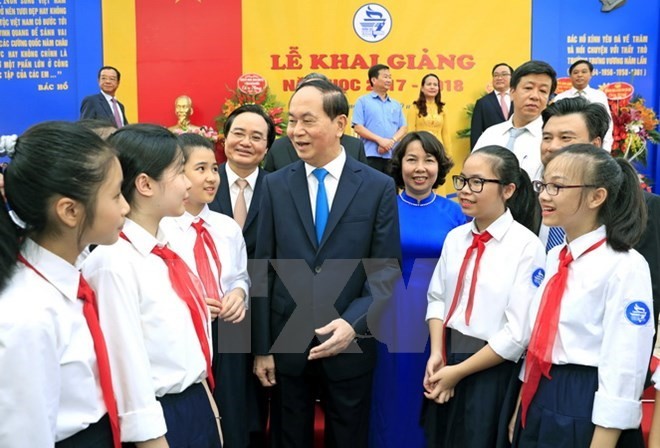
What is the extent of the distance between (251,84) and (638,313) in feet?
22.8

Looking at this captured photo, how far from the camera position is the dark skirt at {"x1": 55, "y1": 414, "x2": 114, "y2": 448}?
1391 millimetres

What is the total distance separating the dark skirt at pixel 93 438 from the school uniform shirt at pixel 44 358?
0.08ft

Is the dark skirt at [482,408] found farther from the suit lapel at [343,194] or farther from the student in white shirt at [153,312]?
the student in white shirt at [153,312]

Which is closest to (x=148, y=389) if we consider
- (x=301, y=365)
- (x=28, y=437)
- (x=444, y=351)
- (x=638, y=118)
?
(x=28, y=437)

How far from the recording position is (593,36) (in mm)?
8430

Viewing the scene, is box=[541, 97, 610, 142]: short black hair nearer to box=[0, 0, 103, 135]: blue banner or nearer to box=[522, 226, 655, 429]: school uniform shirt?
box=[522, 226, 655, 429]: school uniform shirt

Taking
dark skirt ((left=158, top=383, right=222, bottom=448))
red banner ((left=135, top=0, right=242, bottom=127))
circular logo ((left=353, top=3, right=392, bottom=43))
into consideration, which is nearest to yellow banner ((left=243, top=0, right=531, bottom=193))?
circular logo ((left=353, top=3, right=392, bottom=43))

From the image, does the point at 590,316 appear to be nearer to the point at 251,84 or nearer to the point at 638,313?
the point at 638,313

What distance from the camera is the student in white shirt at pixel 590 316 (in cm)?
171

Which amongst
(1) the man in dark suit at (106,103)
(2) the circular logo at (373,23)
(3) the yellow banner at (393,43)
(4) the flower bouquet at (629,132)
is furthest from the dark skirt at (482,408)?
(2) the circular logo at (373,23)

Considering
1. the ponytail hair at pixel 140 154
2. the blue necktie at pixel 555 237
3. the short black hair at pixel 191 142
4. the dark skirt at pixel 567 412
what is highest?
the short black hair at pixel 191 142

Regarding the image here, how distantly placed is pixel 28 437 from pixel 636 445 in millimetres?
1518

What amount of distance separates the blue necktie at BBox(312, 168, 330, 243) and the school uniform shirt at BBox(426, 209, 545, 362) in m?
0.48

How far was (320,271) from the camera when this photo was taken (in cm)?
229
